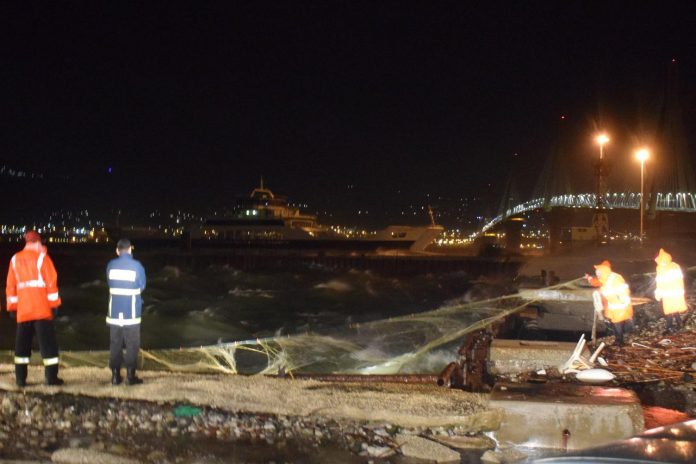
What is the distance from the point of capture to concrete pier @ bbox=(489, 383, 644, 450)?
17.0 ft

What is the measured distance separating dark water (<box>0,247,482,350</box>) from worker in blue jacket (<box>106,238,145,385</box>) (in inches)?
385

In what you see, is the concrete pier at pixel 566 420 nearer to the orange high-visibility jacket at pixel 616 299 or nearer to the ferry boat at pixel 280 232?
the orange high-visibility jacket at pixel 616 299

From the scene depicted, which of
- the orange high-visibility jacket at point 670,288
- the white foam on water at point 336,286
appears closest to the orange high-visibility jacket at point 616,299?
the orange high-visibility jacket at point 670,288

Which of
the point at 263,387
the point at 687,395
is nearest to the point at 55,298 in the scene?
Answer: the point at 263,387

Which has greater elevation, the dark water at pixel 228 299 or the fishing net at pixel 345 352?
the fishing net at pixel 345 352

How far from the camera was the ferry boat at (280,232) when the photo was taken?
58062mm

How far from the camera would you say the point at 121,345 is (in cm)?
646

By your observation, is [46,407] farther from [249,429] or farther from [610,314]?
[610,314]

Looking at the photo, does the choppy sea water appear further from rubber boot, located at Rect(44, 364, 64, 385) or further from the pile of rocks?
the pile of rocks

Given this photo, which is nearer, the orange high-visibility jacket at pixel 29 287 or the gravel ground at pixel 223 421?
the gravel ground at pixel 223 421

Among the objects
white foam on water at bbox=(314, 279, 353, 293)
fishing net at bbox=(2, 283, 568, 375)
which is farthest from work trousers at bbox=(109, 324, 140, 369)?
white foam on water at bbox=(314, 279, 353, 293)

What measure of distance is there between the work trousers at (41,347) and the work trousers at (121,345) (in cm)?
51

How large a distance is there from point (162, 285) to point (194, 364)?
112ft

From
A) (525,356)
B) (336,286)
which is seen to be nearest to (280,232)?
(336,286)
